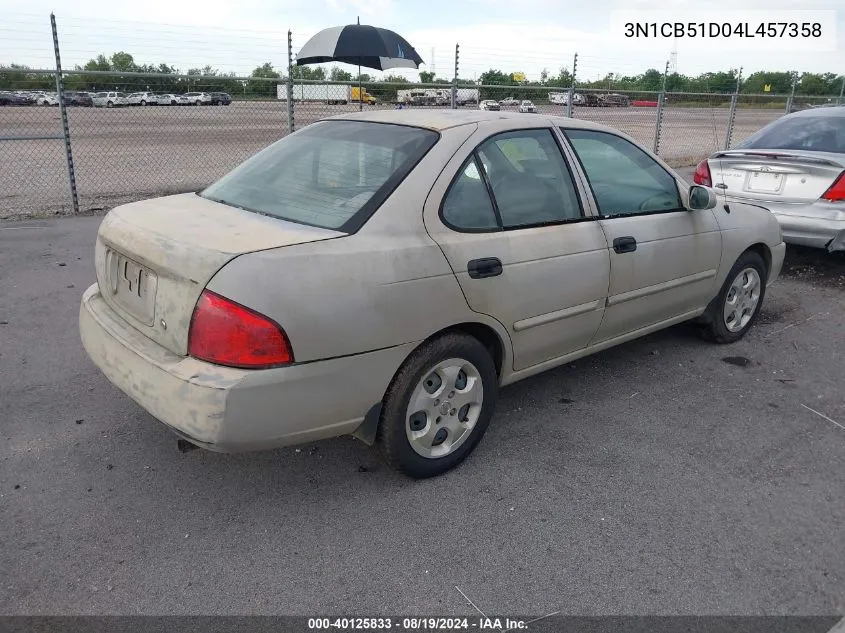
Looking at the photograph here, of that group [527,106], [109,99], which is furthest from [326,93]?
[527,106]

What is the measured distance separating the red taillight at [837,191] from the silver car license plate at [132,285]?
5.70 meters

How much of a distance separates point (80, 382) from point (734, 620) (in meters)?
3.50

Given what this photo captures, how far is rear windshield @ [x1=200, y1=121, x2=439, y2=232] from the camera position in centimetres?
292

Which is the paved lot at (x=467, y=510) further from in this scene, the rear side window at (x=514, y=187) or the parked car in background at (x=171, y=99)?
the parked car in background at (x=171, y=99)

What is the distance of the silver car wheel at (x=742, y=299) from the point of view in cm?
475

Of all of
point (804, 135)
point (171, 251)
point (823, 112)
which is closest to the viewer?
point (171, 251)

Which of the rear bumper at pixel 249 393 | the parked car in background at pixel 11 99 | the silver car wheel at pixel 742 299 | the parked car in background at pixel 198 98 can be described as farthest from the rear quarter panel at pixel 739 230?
the parked car in background at pixel 11 99

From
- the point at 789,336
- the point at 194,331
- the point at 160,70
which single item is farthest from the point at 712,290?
the point at 160,70

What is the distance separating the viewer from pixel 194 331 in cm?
250

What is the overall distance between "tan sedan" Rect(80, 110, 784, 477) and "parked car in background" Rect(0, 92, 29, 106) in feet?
31.2

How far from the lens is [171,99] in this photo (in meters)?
11.6

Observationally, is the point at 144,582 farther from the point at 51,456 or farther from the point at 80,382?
the point at 80,382

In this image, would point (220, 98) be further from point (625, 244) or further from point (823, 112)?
point (625, 244)

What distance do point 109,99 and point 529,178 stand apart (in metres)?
10.4
